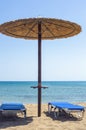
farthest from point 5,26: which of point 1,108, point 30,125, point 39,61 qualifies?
point 30,125

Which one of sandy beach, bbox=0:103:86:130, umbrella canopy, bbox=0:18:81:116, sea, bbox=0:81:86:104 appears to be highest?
umbrella canopy, bbox=0:18:81:116

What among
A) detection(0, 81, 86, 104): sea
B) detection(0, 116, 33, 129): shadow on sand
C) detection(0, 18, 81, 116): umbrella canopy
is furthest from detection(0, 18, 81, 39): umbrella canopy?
detection(0, 116, 33, 129): shadow on sand

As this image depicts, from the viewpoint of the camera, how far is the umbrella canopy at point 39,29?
9781mm

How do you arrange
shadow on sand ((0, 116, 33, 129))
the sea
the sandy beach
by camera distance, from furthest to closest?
the sea → shadow on sand ((0, 116, 33, 129)) → the sandy beach

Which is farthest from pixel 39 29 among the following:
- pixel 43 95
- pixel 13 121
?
pixel 43 95

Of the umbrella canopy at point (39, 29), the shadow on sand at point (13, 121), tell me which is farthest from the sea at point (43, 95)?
the umbrella canopy at point (39, 29)

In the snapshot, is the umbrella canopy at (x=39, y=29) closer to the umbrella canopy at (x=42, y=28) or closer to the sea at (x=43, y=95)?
the umbrella canopy at (x=42, y=28)

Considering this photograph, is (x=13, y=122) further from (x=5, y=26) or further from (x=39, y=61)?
(x=5, y=26)

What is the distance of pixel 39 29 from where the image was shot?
1066cm

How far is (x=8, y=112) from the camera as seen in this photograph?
31.3 feet

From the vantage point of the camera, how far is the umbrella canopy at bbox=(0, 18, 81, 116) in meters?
9.78

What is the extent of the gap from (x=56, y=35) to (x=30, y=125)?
4.78 meters

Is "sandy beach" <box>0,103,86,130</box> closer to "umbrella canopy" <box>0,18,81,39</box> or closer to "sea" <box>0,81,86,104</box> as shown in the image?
"sea" <box>0,81,86,104</box>

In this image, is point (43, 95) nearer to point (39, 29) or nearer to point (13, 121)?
point (39, 29)
